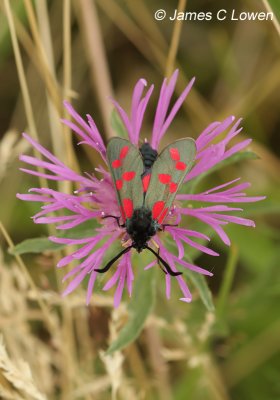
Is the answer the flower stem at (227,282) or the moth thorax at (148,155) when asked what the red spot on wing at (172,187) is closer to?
the moth thorax at (148,155)

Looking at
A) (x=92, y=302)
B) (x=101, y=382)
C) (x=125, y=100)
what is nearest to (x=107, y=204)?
(x=92, y=302)

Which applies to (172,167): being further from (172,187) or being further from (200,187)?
(200,187)

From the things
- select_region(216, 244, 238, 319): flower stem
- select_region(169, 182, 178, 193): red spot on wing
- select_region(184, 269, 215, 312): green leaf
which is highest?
select_region(169, 182, 178, 193): red spot on wing

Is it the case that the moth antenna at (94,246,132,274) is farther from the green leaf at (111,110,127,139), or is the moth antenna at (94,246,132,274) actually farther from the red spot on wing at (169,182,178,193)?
the green leaf at (111,110,127,139)

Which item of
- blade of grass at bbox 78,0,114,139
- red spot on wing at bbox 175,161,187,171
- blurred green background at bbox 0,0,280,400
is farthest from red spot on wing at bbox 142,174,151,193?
blade of grass at bbox 78,0,114,139

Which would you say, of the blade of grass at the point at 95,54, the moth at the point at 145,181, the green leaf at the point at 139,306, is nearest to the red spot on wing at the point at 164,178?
the moth at the point at 145,181
